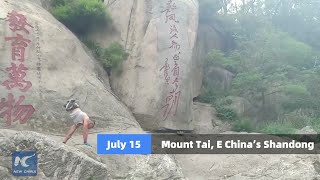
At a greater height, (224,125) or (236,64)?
(236,64)

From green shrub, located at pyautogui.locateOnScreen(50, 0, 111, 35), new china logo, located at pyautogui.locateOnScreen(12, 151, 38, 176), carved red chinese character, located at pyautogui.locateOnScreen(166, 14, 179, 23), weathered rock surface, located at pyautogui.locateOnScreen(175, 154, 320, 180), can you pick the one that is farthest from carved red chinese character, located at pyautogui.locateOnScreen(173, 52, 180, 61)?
new china logo, located at pyautogui.locateOnScreen(12, 151, 38, 176)

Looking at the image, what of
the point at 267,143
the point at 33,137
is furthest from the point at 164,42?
the point at 33,137

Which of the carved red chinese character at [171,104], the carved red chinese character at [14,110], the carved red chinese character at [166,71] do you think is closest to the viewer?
the carved red chinese character at [14,110]

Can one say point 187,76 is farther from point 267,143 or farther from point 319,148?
point 319,148

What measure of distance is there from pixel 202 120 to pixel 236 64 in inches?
121

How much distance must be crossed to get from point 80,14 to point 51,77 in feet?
8.88

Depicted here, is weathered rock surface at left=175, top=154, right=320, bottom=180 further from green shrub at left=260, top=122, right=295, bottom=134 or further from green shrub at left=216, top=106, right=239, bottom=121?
green shrub at left=216, top=106, right=239, bottom=121

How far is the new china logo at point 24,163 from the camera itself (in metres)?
5.96

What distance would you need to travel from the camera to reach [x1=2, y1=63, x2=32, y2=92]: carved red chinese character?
26.5ft

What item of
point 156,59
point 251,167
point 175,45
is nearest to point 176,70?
point 156,59

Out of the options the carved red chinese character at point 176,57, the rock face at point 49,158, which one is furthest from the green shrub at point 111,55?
the rock face at point 49,158

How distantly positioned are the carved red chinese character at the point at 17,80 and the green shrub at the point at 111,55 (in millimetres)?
2478

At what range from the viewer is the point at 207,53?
1471cm

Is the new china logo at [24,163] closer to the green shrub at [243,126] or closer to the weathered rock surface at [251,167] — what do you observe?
the weathered rock surface at [251,167]
